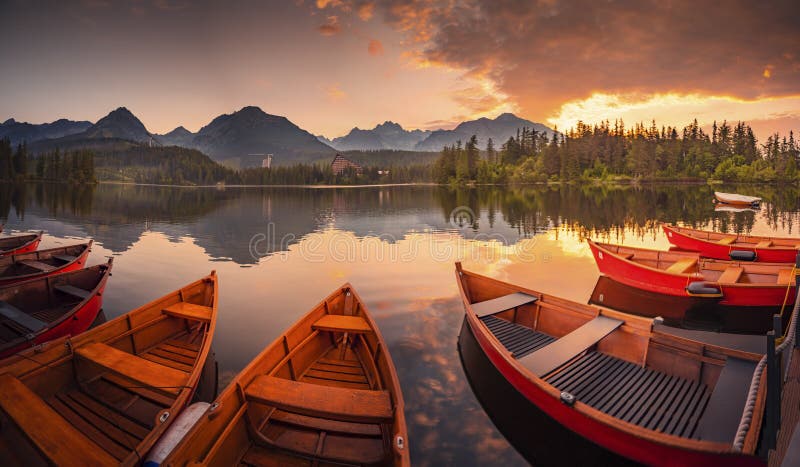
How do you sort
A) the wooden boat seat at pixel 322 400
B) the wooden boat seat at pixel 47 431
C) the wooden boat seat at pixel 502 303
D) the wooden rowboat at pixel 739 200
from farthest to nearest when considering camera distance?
the wooden rowboat at pixel 739 200
the wooden boat seat at pixel 502 303
the wooden boat seat at pixel 322 400
the wooden boat seat at pixel 47 431

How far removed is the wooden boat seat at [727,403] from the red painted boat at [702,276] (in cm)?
797

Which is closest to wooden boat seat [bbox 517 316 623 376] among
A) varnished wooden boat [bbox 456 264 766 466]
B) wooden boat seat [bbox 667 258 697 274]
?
varnished wooden boat [bbox 456 264 766 466]

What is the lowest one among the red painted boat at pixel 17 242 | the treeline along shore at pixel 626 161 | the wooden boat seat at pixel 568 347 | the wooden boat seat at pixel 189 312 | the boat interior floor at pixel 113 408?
the boat interior floor at pixel 113 408

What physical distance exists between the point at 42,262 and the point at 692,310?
29402mm

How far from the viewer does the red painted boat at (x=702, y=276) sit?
13.9m

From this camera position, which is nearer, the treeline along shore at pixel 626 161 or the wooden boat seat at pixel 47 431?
the wooden boat seat at pixel 47 431

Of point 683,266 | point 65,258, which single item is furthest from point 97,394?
point 683,266

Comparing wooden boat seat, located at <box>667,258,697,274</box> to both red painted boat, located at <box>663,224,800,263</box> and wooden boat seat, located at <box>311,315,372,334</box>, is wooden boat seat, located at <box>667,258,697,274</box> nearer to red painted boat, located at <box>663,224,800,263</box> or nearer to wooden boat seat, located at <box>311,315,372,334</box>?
red painted boat, located at <box>663,224,800,263</box>

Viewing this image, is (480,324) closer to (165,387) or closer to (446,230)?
(165,387)

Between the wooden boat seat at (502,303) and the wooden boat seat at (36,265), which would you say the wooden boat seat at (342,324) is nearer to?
the wooden boat seat at (502,303)

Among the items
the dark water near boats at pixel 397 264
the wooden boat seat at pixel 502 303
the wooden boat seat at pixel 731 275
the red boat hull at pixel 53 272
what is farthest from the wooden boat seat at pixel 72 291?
the wooden boat seat at pixel 731 275

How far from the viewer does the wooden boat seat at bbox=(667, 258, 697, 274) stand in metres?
16.9

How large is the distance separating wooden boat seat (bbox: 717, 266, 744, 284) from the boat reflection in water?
3.42 feet

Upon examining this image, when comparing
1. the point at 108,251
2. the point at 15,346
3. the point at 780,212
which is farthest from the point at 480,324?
the point at 780,212
